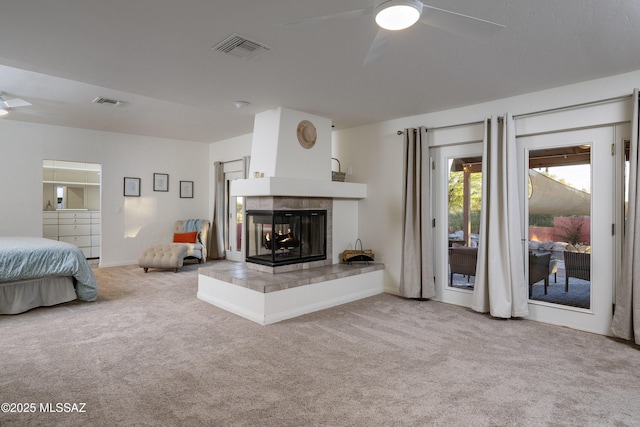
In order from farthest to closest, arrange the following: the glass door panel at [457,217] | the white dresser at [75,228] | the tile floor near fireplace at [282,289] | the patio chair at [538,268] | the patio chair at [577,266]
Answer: the white dresser at [75,228] → the glass door panel at [457,217] → the patio chair at [538,268] → the tile floor near fireplace at [282,289] → the patio chair at [577,266]

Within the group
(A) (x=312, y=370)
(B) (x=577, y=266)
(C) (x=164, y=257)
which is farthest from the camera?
(C) (x=164, y=257)

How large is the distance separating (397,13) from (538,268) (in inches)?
126

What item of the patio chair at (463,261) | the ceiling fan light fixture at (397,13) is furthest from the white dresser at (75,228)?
the ceiling fan light fixture at (397,13)

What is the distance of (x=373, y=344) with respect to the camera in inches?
122

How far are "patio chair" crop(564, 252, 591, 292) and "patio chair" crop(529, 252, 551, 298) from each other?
0.54 feet

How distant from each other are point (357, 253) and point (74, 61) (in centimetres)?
367

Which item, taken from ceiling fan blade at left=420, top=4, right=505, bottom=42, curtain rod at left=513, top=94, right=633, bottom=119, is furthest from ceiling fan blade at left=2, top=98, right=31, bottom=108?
curtain rod at left=513, top=94, right=633, bottom=119

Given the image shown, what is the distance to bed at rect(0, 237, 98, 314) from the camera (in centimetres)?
381

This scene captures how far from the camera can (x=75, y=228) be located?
7586 mm

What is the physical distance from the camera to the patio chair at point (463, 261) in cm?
431

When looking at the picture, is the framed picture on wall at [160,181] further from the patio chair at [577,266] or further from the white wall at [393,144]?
the patio chair at [577,266]

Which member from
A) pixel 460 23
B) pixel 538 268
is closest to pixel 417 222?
pixel 538 268

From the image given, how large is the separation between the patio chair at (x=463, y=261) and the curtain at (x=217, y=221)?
15.8 ft

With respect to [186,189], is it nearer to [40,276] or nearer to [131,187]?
[131,187]
